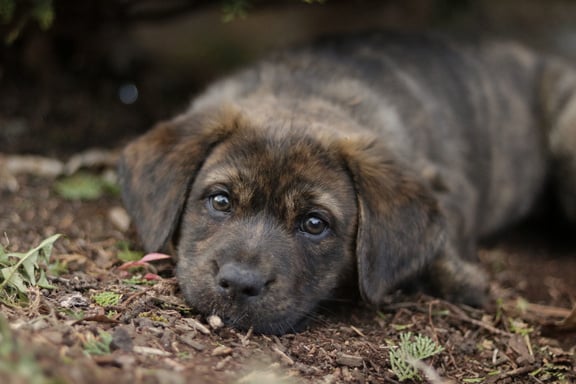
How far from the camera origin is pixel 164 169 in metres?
4.21

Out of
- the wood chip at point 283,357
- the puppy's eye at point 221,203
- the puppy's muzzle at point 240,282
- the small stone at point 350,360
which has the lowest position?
the small stone at point 350,360

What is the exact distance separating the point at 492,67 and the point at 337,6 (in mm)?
1718

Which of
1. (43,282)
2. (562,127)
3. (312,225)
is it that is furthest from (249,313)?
(562,127)

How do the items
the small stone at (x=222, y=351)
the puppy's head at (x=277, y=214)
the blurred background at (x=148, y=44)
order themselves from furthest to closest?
the blurred background at (x=148, y=44)
the puppy's head at (x=277, y=214)
the small stone at (x=222, y=351)

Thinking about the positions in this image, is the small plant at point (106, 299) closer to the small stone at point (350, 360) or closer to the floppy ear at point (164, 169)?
the floppy ear at point (164, 169)

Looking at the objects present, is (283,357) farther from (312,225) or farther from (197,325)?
(312,225)

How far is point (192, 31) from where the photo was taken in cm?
748

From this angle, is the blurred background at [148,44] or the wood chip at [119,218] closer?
the wood chip at [119,218]

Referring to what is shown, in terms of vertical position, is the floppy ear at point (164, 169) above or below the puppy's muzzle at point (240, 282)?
above

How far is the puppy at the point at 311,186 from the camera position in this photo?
3684 mm

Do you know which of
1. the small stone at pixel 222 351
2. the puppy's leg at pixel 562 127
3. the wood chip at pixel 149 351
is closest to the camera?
the wood chip at pixel 149 351

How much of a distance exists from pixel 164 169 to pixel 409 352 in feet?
5.31

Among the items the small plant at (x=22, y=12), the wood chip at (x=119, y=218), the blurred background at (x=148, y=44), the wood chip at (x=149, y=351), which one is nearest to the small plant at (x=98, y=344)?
the wood chip at (x=149, y=351)

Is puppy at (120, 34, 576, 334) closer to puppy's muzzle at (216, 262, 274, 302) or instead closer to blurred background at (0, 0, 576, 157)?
puppy's muzzle at (216, 262, 274, 302)
